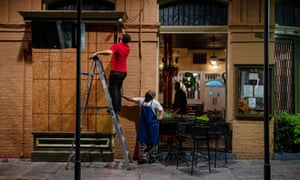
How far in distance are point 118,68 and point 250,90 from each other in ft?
11.4

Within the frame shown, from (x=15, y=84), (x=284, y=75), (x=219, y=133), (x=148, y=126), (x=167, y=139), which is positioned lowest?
(x=167, y=139)

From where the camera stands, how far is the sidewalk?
862 centimetres

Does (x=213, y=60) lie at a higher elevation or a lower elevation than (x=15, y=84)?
higher

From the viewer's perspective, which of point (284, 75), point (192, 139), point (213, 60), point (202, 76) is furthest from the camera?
point (202, 76)

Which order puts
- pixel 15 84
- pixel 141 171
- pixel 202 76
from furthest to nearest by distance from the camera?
pixel 202 76, pixel 15 84, pixel 141 171

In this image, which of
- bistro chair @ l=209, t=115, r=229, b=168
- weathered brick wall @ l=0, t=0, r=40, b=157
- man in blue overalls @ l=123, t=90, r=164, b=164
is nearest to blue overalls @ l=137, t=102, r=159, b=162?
man in blue overalls @ l=123, t=90, r=164, b=164

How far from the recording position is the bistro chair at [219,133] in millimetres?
9296

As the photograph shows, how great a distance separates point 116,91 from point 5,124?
3.22m

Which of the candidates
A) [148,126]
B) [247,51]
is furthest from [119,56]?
[247,51]

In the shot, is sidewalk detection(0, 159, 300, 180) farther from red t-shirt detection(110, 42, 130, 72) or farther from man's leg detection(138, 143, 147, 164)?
red t-shirt detection(110, 42, 130, 72)

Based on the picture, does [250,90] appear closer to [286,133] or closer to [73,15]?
[286,133]

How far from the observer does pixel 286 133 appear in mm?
10664

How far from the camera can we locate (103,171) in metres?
9.17

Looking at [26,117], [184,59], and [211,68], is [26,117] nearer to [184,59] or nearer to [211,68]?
[184,59]
